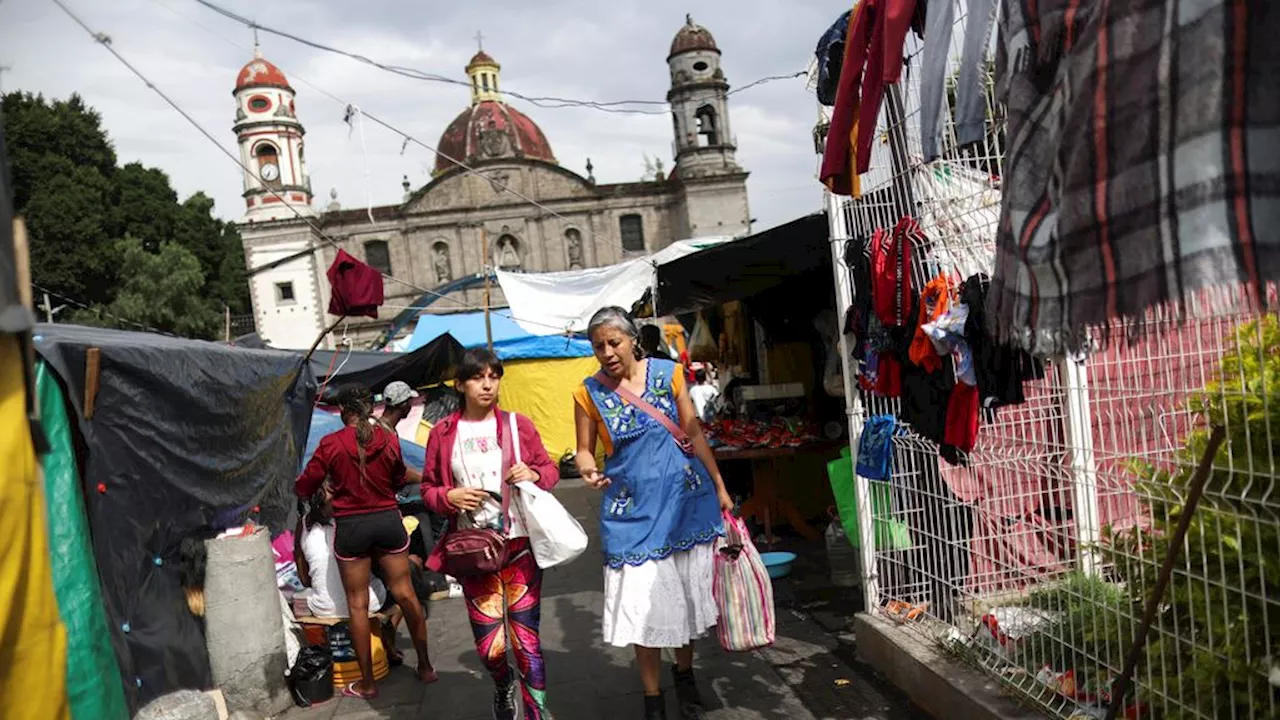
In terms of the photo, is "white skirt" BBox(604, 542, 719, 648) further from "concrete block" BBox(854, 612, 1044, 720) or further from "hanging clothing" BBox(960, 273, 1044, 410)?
"hanging clothing" BBox(960, 273, 1044, 410)

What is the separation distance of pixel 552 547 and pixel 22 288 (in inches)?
106

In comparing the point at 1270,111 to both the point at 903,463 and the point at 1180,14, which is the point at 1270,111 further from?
the point at 903,463

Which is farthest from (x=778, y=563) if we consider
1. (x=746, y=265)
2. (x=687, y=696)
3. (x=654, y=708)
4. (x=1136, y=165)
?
(x=1136, y=165)

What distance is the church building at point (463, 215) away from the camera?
40.2 m

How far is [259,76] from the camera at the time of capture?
132 ft

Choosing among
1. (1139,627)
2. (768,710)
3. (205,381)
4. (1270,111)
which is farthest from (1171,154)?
(205,381)

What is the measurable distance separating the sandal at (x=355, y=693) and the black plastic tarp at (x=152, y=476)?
79 cm

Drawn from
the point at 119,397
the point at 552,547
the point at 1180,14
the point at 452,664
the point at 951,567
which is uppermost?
the point at 1180,14

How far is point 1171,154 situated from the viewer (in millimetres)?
1441

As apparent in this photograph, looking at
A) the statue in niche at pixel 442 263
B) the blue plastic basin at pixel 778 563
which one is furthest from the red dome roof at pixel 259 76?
the blue plastic basin at pixel 778 563

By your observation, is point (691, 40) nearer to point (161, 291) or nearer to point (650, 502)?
point (161, 291)

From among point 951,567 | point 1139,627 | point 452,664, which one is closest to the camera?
point 1139,627

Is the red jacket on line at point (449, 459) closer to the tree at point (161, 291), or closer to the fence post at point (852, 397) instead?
the fence post at point (852, 397)

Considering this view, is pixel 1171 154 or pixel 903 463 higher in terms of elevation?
pixel 1171 154
